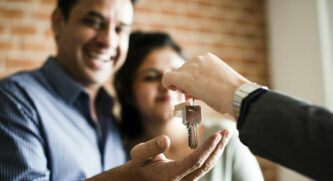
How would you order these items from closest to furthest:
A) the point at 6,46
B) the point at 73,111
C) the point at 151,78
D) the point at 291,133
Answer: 1. the point at 291,133
2. the point at 73,111
3. the point at 151,78
4. the point at 6,46

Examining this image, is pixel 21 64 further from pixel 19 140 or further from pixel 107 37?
pixel 19 140

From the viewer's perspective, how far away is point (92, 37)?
3.52 ft

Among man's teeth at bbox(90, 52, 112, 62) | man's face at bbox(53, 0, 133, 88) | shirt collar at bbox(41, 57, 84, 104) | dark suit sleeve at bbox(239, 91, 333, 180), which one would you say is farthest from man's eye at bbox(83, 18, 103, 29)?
dark suit sleeve at bbox(239, 91, 333, 180)

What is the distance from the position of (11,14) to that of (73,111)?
1.07 metres

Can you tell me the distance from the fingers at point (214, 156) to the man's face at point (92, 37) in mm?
653

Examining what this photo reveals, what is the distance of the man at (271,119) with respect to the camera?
39 cm

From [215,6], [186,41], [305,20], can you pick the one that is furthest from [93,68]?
[305,20]

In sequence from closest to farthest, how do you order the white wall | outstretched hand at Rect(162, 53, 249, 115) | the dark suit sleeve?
the dark suit sleeve
outstretched hand at Rect(162, 53, 249, 115)
the white wall

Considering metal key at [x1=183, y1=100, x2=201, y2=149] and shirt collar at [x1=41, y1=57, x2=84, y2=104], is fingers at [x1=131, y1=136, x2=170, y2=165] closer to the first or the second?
metal key at [x1=183, y1=100, x2=201, y2=149]

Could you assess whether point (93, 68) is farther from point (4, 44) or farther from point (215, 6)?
point (215, 6)

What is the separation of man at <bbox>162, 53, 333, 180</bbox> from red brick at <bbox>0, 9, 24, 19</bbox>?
5.20 feet

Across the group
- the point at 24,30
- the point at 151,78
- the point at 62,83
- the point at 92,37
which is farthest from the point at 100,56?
Answer: the point at 24,30

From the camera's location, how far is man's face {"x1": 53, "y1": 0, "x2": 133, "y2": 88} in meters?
1.06

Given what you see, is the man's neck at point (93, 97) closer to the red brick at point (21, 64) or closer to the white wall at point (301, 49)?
the red brick at point (21, 64)
